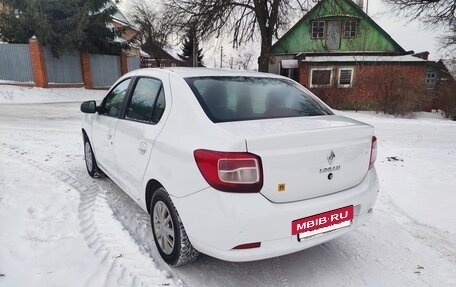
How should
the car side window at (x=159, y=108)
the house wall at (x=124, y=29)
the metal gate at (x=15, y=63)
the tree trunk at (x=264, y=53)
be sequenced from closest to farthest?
the car side window at (x=159, y=108)
the metal gate at (x=15, y=63)
the tree trunk at (x=264, y=53)
the house wall at (x=124, y=29)

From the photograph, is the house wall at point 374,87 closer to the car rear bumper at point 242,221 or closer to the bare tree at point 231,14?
the bare tree at point 231,14

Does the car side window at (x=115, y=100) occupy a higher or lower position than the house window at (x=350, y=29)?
lower

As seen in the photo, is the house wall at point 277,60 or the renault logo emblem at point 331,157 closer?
the renault logo emblem at point 331,157

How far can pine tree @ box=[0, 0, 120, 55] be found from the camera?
17.9m

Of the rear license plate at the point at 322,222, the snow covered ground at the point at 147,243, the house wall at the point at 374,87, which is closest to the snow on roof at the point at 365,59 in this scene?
the house wall at the point at 374,87

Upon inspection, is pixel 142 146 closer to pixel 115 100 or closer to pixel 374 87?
pixel 115 100

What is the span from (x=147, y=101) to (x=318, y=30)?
24.9m

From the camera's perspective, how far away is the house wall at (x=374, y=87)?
1543cm

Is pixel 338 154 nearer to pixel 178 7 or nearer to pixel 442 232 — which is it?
pixel 442 232

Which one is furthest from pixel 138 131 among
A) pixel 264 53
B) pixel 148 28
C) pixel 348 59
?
pixel 148 28

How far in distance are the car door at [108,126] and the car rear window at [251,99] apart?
1317mm

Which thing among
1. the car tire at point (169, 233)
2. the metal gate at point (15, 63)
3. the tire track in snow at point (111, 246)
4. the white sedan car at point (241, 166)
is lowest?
the tire track in snow at point (111, 246)

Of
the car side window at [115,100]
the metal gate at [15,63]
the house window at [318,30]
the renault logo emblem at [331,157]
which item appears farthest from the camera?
the house window at [318,30]

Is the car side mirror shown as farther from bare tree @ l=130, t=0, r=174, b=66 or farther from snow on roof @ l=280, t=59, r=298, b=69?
bare tree @ l=130, t=0, r=174, b=66
